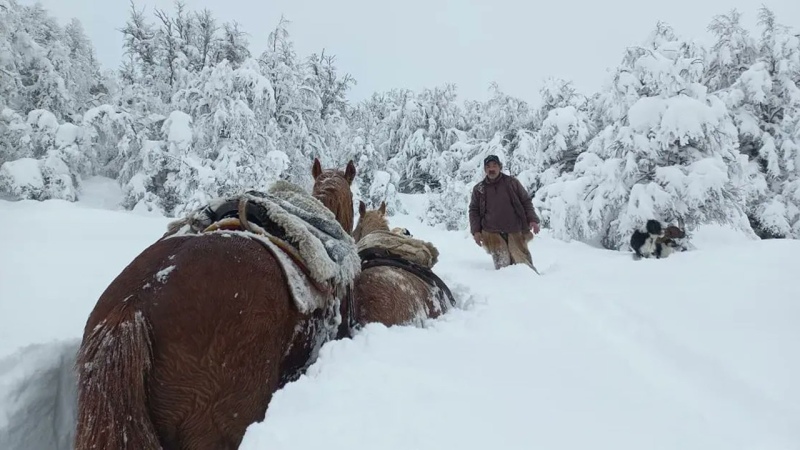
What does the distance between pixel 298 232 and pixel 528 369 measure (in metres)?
1.18

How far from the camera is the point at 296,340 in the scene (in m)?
1.98

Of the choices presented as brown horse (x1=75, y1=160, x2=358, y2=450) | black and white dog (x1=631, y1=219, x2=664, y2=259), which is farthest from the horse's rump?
black and white dog (x1=631, y1=219, x2=664, y2=259)

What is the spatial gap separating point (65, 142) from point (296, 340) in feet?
66.7

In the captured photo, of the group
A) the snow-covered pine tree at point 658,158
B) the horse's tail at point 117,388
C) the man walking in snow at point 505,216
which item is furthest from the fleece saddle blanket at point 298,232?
the snow-covered pine tree at point 658,158

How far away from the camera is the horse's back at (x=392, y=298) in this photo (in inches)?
114

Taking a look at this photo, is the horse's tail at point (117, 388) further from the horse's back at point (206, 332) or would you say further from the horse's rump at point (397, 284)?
the horse's rump at point (397, 284)

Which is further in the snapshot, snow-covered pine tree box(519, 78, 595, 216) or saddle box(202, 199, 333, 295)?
snow-covered pine tree box(519, 78, 595, 216)

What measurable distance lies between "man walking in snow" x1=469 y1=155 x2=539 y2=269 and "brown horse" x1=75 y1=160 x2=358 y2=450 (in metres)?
5.07

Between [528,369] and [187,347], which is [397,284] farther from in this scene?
[187,347]

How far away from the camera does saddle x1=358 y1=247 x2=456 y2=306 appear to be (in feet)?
11.4

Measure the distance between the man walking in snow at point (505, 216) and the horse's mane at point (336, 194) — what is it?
10.8ft

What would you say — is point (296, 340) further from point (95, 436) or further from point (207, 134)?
point (207, 134)

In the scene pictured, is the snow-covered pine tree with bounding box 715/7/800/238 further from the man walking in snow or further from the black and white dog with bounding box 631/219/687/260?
the man walking in snow

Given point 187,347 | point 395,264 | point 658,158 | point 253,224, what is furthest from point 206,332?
point 658,158
